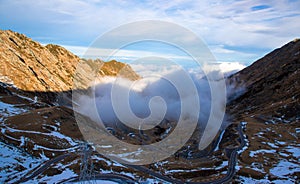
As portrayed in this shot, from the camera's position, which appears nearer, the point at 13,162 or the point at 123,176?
the point at 123,176

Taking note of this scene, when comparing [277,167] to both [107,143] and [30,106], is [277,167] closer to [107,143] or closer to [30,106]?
[107,143]

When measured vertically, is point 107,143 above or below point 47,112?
below

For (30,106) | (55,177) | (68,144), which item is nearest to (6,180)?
(55,177)

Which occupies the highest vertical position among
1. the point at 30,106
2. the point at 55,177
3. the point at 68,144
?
the point at 30,106

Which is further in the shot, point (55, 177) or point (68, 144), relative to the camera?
point (68, 144)

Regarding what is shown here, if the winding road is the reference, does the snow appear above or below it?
above

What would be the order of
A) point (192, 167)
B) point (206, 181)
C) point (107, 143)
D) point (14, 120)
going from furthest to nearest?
point (107, 143), point (14, 120), point (192, 167), point (206, 181)

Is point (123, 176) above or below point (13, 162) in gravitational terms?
below

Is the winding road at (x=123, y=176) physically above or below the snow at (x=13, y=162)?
below

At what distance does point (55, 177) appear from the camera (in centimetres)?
9325

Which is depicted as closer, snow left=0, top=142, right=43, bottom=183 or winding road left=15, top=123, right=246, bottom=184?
winding road left=15, top=123, right=246, bottom=184

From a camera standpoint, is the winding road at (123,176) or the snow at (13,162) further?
the snow at (13,162)

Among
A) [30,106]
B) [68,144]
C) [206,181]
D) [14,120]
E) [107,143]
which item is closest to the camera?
[206,181]

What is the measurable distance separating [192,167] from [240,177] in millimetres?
26094
